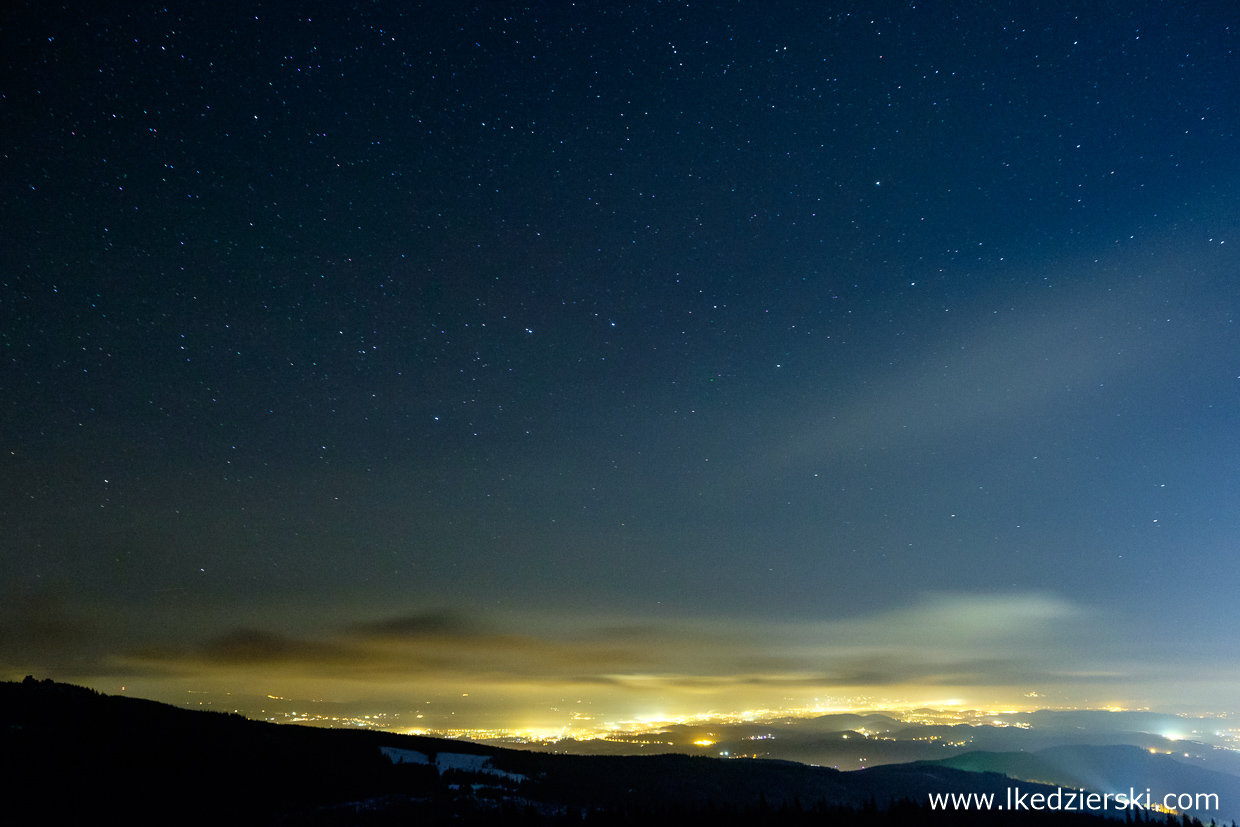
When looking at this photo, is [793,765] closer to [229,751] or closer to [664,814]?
[664,814]

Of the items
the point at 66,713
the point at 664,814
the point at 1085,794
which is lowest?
the point at 1085,794

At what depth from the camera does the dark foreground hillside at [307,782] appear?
46562 mm

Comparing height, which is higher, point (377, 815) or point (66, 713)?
point (66, 713)

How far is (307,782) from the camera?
178 ft

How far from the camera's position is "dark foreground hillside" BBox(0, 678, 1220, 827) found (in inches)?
1833

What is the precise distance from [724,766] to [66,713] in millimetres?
70787

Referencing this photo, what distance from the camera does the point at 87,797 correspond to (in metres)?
46.6

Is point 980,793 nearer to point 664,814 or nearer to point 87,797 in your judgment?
point 664,814

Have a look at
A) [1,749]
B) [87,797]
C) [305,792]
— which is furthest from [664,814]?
[1,749]

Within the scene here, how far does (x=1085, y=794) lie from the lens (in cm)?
10606

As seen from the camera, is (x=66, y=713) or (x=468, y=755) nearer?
(x=66, y=713)

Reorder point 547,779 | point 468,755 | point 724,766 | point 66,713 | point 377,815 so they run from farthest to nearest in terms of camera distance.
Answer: point 724,766 < point 468,755 < point 547,779 < point 66,713 < point 377,815

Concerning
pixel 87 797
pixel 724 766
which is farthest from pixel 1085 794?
pixel 87 797

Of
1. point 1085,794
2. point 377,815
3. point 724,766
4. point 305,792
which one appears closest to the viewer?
point 377,815
